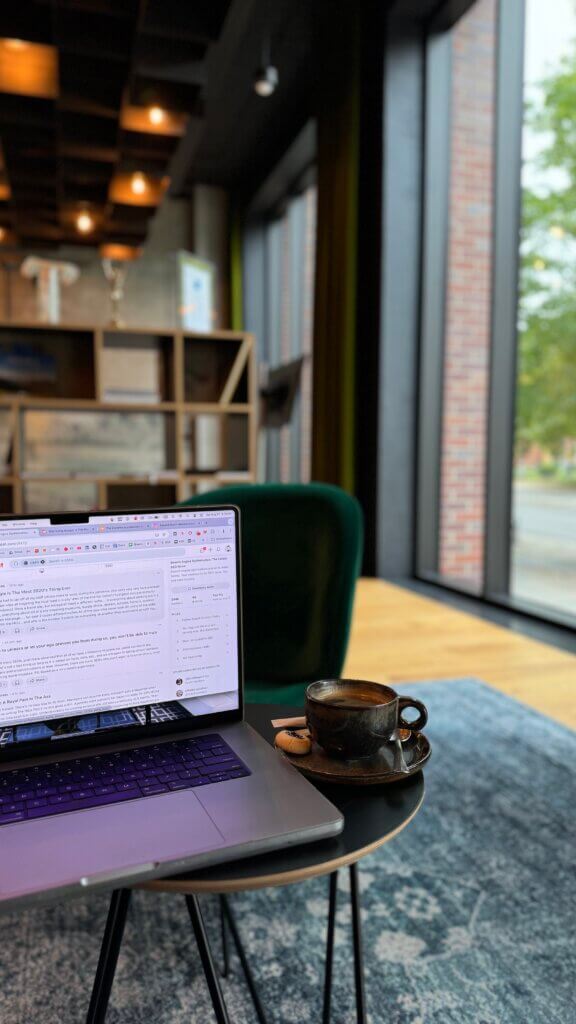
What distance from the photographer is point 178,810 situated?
0.69 metres

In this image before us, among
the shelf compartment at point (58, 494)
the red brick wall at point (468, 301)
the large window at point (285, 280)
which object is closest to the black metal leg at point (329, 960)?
the red brick wall at point (468, 301)

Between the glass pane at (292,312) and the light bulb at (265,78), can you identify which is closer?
the light bulb at (265,78)

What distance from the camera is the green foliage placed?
10.8 ft

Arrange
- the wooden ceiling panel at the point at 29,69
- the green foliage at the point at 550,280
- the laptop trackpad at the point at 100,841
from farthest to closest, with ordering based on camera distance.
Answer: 1. the green foliage at the point at 550,280
2. the wooden ceiling panel at the point at 29,69
3. the laptop trackpad at the point at 100,841

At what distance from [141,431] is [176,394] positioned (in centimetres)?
39

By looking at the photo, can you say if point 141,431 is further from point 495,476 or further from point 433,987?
point 433,987

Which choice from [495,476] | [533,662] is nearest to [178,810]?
A: [533,662]

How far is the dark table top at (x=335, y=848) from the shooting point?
2.01 ft

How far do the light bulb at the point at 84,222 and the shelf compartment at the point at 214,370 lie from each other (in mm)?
1707

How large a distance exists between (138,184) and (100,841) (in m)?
4.41

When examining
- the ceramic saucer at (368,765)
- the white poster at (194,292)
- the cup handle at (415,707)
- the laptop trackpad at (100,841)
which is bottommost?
the laptop trackpad at (100,841)

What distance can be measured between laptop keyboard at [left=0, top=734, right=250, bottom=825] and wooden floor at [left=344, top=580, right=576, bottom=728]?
171 centimetres

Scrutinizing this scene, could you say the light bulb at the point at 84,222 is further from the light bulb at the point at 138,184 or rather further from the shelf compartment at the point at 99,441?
the shelf compartment at the point at 99,441

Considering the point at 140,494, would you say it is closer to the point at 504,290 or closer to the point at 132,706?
the point at 504,290
